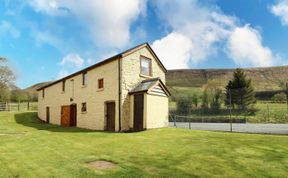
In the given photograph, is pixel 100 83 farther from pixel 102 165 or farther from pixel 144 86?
pixel 102 165

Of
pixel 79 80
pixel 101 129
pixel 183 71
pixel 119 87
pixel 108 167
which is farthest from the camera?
pixel 183 71

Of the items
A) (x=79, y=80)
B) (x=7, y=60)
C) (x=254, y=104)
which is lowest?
(x=254, y=104)

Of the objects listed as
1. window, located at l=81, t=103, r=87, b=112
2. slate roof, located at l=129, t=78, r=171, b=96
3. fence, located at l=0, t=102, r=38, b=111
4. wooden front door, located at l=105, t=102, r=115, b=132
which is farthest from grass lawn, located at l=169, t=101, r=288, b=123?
fence, located at l=0, t=102, r=38, b=111

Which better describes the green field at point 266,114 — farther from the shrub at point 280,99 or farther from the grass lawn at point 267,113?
the shrub at point 280,99

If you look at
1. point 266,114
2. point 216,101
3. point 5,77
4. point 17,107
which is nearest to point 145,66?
point 216,101

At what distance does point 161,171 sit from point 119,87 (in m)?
12.2

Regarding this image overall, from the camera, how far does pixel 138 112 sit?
1848 cm

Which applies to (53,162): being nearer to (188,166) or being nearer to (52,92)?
(188,166)

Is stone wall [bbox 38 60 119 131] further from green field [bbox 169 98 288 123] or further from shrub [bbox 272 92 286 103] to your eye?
shrub [bbox 272 92 286 103]

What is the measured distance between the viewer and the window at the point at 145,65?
20.9 meters

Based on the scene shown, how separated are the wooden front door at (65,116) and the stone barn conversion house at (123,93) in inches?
57.9

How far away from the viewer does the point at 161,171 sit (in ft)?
22.8

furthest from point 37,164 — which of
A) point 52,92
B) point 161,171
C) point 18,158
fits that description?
point 52,92

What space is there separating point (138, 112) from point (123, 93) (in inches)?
76.3
